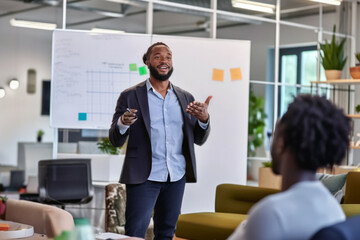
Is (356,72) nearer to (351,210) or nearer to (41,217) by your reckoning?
(351,210)

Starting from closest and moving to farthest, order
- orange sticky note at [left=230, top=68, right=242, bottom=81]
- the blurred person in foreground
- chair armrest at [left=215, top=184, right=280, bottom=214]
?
1. the blurred person in foreground
2. chair armrest at [left=215, top=184, right=280, bottom=214]
3. orange sticky note at [left=230, top=68, right=242, bottom=81]

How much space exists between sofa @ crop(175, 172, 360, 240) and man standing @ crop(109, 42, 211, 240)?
0.30 metres


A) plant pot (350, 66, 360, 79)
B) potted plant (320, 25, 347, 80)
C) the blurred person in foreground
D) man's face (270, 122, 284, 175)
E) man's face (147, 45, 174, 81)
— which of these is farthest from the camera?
potted plant (320, 25, 347, 80)

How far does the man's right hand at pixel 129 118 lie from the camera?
3.28 metres

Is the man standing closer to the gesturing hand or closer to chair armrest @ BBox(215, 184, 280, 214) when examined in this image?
the gesturing hand

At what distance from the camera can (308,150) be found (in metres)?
1.61

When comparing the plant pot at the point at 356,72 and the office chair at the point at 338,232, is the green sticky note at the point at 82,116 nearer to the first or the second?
the plant pot at the point at 356,72

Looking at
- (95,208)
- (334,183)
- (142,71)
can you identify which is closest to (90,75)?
(142,71)

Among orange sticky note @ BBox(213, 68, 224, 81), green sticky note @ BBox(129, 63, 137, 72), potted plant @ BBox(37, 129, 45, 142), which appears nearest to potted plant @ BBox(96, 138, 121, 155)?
green sticky note @ BBox(129, 63, 137, 72)

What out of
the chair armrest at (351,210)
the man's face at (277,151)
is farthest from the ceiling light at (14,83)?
the man's face at (277,151)

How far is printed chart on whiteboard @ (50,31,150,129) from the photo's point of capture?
5648 millimetres

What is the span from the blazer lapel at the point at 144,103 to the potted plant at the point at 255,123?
3.91 m

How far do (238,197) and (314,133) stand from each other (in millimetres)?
2698

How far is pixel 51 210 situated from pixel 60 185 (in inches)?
133
